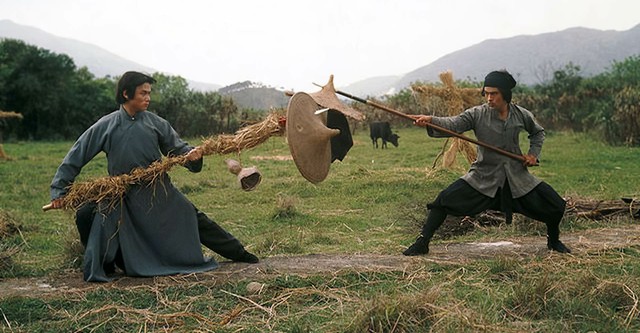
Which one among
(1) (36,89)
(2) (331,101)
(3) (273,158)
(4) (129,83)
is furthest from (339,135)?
(1) (36,89)

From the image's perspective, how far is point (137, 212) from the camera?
5.40 meters

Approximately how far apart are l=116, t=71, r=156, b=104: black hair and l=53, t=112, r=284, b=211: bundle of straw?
53 centimetres

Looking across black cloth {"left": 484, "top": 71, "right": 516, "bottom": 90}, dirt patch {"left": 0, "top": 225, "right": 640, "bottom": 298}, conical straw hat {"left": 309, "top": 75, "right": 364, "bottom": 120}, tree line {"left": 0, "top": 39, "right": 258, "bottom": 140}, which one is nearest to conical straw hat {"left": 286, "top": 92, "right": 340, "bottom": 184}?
conical straw hat {"left": 309, "top": 75, "right": 364, "bottom": 120}

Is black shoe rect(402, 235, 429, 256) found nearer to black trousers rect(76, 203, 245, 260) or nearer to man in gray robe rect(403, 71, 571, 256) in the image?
man in gray robe rect(403, 71, 571, 256)

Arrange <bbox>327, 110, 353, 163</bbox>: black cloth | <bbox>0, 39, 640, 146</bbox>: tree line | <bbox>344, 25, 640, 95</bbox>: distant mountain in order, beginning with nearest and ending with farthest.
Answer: <bbox>327, 110, 353, 163</bbox>: black cloth, <bbox>0, 39, 640, 146</bbox>: tree line, <bbox>344, 25, 640, 95</bbox>: distant mountain

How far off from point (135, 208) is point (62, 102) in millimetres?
24211

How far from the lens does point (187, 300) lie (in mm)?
4770

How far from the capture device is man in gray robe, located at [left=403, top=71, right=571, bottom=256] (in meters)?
6.02

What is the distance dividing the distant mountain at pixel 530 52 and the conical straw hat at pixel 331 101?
430 feet

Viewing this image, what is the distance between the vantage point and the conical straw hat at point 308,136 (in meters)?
5.33

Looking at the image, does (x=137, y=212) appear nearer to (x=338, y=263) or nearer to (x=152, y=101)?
(x=338, y=263)

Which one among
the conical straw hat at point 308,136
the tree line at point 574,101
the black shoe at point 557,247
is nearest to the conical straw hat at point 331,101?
the conical straw hat at point 308,136

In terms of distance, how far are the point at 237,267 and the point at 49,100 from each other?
23878 millimetres

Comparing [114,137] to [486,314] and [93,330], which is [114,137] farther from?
[486,314]
